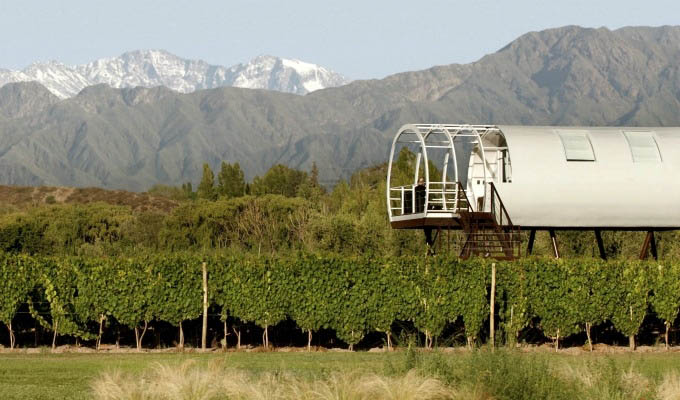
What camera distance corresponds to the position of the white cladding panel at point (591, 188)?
114 ft

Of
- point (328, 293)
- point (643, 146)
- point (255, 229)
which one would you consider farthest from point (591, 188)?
point (255, 229)

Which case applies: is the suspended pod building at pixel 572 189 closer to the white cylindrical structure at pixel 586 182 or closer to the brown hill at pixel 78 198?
the white cylindrical structure at pixel 586 182

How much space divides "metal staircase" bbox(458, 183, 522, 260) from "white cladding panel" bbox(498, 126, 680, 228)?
361 millimetres

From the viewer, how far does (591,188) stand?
34906mm

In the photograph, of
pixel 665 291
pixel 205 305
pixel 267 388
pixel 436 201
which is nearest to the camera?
pixel 267 388

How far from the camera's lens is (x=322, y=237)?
62969 millimetres

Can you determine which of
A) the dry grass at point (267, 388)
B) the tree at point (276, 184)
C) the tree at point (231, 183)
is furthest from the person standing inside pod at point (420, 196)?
the tree at point (231, 183)

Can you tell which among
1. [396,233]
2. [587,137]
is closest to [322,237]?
[396,233]

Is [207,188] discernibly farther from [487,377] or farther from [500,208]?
[487,377]

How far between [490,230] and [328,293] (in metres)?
8.13

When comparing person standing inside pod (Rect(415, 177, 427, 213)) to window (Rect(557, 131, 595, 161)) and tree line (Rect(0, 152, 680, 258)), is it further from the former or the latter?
tree line (Rect(0, 152, 680, 258))

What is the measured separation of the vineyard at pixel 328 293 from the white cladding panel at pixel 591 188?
17.5 feet

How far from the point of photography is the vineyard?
29.1 metres

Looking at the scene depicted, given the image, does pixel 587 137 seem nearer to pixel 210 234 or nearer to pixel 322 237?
pixel 322 237
